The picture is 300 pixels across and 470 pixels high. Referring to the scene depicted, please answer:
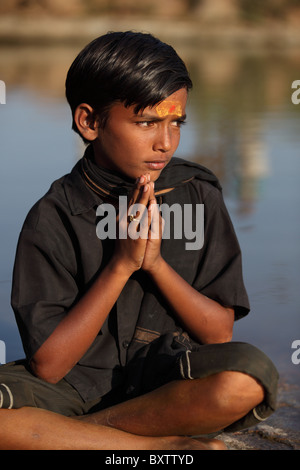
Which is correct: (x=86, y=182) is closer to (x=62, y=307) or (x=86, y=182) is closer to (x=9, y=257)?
(x=62, y=307)

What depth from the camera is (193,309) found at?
9.05 ft

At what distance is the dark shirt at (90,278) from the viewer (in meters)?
2.76

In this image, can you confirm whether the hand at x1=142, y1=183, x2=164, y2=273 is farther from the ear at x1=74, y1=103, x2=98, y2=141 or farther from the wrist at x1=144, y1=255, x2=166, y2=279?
the ear at x1=74, y1=103, x2=98, y2=141

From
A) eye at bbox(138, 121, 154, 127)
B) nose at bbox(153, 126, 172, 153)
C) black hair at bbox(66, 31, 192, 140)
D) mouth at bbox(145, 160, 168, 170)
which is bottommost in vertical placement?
mouth at bbox(145, 160, 168, 170)

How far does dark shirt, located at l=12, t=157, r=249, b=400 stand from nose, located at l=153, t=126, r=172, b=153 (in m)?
0.20

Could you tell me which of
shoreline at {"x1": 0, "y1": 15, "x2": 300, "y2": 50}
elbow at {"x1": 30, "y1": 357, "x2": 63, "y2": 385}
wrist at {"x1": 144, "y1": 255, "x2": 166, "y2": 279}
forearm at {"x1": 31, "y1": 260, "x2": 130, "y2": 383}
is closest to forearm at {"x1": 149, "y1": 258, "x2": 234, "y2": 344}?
wrist at {"x1": 144, "y1": 255, "x2": 166, "y2": 279}

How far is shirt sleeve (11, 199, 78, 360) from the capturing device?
2734 millimetres

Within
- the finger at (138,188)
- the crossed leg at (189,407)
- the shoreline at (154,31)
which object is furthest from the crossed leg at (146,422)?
the shoreline at (154,31)

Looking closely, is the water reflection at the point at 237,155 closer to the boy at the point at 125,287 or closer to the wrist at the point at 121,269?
the boy at the point at 125,287

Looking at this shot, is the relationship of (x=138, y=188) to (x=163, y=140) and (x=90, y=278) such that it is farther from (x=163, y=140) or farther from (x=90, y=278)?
(x=90, y=278)

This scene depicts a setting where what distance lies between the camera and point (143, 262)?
2.66m

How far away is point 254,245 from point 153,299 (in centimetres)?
254

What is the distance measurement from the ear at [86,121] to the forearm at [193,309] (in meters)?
0.49

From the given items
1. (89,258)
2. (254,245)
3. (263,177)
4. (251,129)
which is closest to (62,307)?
(89,258)
